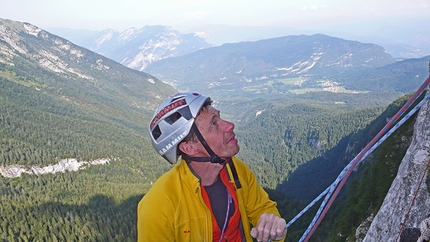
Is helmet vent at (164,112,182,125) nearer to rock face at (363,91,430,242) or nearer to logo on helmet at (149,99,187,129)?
logo on helmet at (149,99,187,129)

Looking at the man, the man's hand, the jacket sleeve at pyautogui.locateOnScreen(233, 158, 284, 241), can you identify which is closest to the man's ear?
Result: the man

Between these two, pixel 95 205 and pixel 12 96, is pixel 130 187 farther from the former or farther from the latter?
pixel 12 96

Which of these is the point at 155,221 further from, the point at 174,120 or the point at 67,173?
the point at 67,173

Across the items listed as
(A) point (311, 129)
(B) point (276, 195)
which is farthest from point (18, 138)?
(A) point (311, 129)

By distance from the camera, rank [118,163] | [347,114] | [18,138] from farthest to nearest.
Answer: [347,114] → [118,163] → [18,138]

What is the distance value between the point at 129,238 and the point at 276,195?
37.2 m

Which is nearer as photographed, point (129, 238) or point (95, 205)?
point (129, 238)

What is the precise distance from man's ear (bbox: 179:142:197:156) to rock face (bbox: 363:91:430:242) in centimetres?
750

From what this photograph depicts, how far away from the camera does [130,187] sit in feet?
351

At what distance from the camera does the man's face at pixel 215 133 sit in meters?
4.56

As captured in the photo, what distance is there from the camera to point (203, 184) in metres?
4.52

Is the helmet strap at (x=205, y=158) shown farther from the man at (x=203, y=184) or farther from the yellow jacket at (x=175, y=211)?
the yellow jacket at (x=175, y=211)

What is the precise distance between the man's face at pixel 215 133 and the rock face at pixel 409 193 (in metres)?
7.12

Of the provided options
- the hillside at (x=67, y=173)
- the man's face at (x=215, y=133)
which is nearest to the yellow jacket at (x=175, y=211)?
the man's face at (x=215, y=133)
